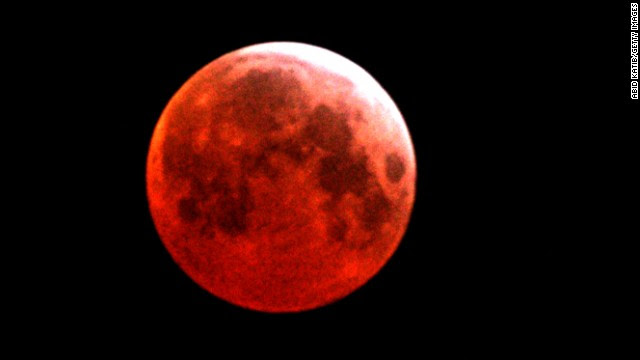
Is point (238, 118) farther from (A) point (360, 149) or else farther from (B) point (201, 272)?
(B) point (201, 272)

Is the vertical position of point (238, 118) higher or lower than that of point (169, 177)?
higher

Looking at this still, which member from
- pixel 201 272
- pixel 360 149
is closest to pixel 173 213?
pixel 201 272

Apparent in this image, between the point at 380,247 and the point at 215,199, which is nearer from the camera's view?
the point at 215,199

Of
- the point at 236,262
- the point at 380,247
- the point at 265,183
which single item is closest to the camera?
the point at 265,183

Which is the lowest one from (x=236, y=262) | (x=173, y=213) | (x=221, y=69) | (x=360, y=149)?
(x=236, y=262)

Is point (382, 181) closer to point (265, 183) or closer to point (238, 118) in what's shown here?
point (265, 183)

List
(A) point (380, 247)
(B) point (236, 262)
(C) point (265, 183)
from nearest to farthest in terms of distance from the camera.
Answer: (C) point (265, 183), (B) point (236, 262), (A) point (380, 247)
